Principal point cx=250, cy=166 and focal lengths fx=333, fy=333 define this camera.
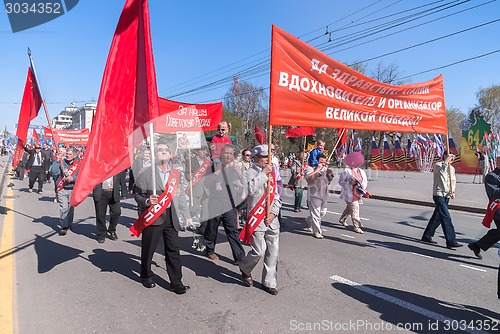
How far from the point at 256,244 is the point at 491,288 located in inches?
120

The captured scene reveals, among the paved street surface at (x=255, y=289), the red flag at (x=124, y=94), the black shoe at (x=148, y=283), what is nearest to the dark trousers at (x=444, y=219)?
the paved street surface at (x=255, y=289)

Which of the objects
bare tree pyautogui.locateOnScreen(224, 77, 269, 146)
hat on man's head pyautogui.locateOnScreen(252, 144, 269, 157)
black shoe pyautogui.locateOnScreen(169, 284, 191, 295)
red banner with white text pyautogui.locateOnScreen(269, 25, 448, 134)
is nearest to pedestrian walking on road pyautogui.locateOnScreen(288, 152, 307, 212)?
red banner with white text pyautogui.locateOnScreen(269, 25, 448, 134)

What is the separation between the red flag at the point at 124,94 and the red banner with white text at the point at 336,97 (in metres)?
1.50

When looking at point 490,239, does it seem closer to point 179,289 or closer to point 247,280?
point 247,280

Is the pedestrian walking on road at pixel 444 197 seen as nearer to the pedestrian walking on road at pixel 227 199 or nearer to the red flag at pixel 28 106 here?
the pedestrian walking on road at pixel 227 199

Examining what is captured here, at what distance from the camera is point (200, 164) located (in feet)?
23.9

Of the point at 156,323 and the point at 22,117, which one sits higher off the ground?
the point at 22,117

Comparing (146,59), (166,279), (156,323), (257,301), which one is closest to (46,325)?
(156,323)

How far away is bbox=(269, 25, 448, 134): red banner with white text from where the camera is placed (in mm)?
4254

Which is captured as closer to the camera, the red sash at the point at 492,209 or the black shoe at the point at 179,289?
the black shoe at the point at 179,289

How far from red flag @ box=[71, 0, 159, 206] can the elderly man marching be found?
4.53ft

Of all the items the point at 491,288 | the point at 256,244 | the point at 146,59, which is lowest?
the point at 491,288

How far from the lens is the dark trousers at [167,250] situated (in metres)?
3.91

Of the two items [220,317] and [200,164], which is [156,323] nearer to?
[220,317]
